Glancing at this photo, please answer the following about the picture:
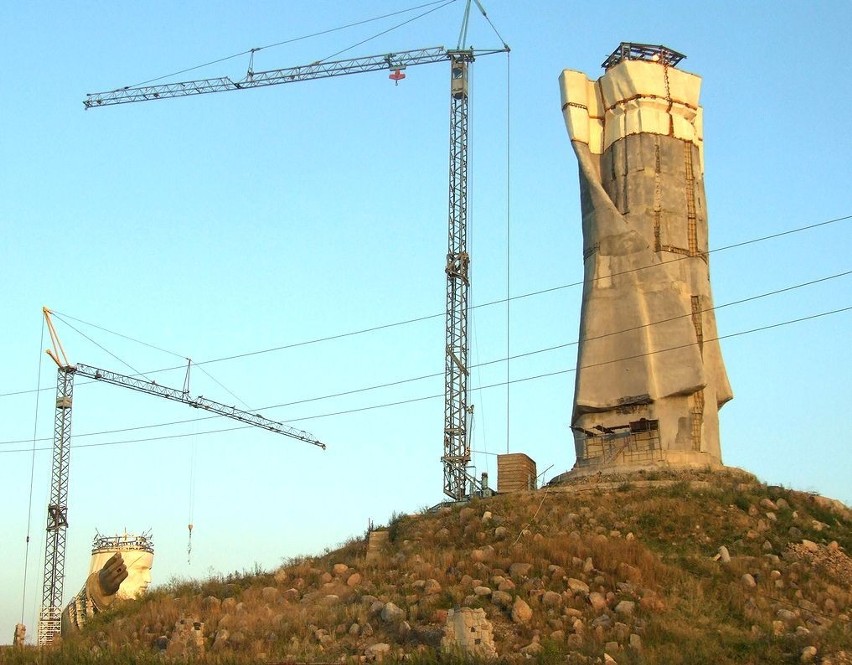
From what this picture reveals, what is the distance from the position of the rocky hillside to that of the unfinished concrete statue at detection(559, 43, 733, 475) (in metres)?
2.02

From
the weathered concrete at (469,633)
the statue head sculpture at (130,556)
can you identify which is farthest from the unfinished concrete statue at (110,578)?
the weathered concrete at (469,633)

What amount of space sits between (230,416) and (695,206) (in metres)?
50.6

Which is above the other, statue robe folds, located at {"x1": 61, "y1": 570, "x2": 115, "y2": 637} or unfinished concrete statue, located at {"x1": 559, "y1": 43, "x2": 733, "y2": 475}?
unfinished concrete statue, located at {"x1": 559, "y1": 43, "x2": 733, "y2": 475}

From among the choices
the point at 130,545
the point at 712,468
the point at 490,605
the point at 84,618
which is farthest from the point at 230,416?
the point at 490,605

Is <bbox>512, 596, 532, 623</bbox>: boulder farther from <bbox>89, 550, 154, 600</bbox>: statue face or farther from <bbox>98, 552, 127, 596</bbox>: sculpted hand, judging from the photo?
<bbox>89, 550, 154, 600</bbox>: statue face

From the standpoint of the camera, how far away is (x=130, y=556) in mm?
47562

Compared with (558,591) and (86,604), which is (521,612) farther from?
(86,604)

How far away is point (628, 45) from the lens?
4344 centimetres

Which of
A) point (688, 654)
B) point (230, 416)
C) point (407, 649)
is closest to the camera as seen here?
point (688, 654)

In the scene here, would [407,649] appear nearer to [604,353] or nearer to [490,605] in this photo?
[490,605]

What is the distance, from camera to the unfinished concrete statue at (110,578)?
3962cm

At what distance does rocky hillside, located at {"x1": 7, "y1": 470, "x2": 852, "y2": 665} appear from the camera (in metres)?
26.5

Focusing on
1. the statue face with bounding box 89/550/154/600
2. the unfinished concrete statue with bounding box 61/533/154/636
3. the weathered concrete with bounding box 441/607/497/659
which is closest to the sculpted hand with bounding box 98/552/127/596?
the unfinished concrete statue with bounding box 61/533/154/636

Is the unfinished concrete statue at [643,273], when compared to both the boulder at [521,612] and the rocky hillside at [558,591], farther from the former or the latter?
the boulder at [521,612]
